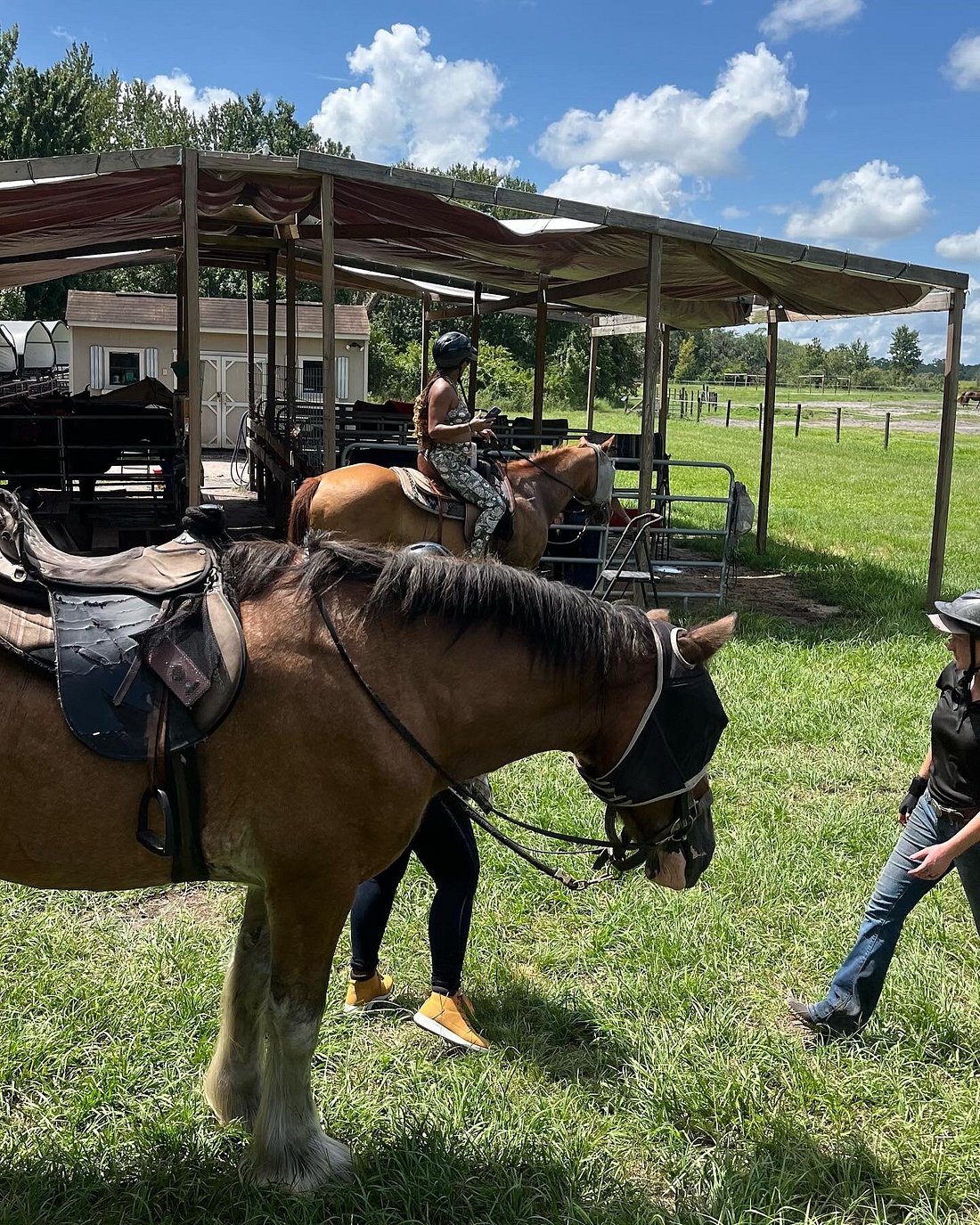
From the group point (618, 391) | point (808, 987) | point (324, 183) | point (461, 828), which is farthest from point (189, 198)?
point (618, 391)

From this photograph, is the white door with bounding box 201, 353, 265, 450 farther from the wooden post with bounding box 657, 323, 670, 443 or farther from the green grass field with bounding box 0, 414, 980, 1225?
the green grass field with bounding box 0, 414, 980, 1225

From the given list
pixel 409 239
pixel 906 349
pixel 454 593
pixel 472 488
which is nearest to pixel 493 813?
pixel 454 593

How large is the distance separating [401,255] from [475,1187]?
37.7 feet

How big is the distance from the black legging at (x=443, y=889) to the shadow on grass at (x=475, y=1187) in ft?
1.96

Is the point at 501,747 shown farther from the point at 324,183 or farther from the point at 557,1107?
the point at 324,183

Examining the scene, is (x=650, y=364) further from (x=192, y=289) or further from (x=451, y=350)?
(x=192, y=289)

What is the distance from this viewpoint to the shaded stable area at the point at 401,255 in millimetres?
7398

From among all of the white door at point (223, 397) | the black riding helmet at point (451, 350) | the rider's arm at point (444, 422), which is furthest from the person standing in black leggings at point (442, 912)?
the white door at point (223, 397)

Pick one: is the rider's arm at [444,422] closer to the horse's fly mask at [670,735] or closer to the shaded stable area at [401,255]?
the shaded stable area at [401,255]

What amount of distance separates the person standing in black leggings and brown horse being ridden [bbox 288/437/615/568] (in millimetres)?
3875

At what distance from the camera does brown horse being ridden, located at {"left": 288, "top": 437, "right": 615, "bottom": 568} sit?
7.47 meters

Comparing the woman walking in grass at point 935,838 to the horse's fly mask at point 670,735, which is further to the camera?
the woman walking in grass at point 935,838

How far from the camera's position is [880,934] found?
11.0ft

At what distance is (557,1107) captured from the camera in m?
2.97
